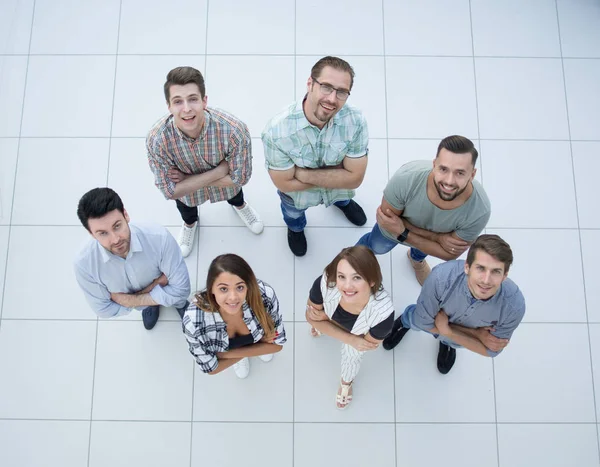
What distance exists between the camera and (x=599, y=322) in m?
3.47

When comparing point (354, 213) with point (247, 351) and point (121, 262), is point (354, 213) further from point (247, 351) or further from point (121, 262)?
point (121, 262)

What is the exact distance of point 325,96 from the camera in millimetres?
2320

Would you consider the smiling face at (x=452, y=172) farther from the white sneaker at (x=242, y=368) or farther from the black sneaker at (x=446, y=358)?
the white sneaker at (x=242, y=368)

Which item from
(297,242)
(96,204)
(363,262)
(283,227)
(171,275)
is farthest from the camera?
(283,227)

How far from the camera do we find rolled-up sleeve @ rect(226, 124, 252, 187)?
2662mm

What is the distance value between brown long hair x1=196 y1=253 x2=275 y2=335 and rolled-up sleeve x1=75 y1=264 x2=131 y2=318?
54 centimetres

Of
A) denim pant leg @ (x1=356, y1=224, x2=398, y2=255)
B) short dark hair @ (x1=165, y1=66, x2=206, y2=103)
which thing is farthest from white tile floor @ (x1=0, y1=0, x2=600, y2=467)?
short dark hair @ (x1=165, y1=66, x2=206, y2=103)

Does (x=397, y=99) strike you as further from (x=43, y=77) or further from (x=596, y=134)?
(x=43, y=77)

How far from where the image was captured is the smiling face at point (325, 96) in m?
2.30

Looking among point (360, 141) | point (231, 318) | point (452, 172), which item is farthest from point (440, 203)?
point (231, 318)

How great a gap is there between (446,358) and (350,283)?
1.30 meters

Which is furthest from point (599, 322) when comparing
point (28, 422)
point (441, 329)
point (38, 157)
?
point (38, 157)

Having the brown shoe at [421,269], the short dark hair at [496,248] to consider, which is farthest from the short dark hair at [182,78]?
the brown shoe at [421,269]

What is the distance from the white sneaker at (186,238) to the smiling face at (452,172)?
1.77 metres
